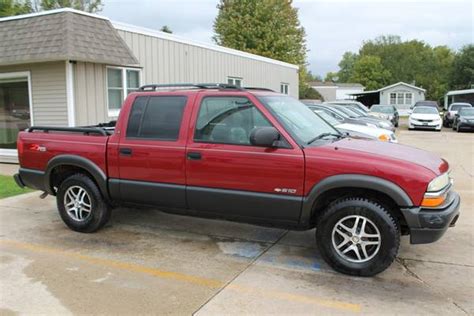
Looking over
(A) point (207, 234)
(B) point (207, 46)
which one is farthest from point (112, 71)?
(A) point (207, 234)

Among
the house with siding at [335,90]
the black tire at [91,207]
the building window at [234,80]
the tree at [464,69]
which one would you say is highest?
the tree at [464,69]

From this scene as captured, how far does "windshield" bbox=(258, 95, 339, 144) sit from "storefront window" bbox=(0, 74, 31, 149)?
8.96 m

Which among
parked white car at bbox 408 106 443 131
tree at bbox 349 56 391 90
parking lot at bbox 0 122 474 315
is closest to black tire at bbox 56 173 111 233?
parking lot at bbox 0 122 474 315

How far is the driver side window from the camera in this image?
4.86 metres

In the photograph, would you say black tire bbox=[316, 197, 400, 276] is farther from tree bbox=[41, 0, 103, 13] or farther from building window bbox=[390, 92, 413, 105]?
building window bbox=[390, 92, 413, 105]

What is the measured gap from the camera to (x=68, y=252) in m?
5.19

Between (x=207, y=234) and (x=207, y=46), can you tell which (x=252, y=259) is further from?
(x=207, y=46)

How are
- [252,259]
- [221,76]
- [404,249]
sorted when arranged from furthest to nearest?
[221,76]
[404,249]
[252,259]

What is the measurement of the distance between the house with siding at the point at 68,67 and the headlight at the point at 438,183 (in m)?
8.51

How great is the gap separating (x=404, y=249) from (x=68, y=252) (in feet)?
13.1

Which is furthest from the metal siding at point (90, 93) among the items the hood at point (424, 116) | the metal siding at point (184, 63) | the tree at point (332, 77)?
the tree at point (332, 77)

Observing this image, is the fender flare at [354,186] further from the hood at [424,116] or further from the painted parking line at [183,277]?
the hood at [424,116]

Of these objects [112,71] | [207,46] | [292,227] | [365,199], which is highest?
[207,46]

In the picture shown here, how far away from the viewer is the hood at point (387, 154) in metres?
4.37
